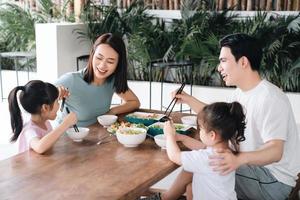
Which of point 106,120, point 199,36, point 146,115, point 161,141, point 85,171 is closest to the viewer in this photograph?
point 85,171

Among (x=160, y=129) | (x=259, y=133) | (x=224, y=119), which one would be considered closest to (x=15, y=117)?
(x=160, y=129)

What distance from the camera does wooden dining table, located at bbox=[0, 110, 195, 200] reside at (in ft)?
5.31

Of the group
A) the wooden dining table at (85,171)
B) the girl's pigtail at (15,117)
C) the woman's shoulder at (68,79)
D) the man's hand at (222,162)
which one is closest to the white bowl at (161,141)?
the wooden dining table at (85,171)

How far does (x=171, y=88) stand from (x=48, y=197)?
4.30 m

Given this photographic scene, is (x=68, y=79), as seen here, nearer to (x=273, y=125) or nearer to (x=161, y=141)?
(x=161, y=141)

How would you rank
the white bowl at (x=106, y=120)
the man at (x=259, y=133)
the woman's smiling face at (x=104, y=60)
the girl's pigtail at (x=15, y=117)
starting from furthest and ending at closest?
1. the woman's smiling face at (x=104, y=60)
2. the white bowl at (x=106, y=120)
3. the girl's pigtail at (x=15, y=117)
4. the man at (x=259, y=133)

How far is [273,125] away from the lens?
83.5 inches

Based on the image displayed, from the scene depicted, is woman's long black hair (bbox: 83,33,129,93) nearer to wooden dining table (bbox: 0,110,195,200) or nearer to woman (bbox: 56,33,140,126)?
woman (bbox: 56,33,140,126)

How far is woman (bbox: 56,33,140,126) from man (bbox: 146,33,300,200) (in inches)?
27.3

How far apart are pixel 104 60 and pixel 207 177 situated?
1090mm

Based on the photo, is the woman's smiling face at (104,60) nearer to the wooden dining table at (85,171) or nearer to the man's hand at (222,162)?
the wooden dining table at (85,171)

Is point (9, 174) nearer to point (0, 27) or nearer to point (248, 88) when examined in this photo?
point (248, 88)

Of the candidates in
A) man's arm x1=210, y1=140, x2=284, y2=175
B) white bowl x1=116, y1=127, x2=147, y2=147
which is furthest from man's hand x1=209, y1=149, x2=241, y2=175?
white bowl x1=116, y1=127, x2=147, y2=147

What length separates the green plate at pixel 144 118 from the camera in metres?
2.55
